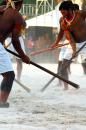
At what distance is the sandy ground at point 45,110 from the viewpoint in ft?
20.8

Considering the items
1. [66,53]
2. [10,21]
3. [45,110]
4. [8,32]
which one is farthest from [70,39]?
[45,110]

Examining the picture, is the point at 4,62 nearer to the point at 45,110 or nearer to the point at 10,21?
the point at 10,21

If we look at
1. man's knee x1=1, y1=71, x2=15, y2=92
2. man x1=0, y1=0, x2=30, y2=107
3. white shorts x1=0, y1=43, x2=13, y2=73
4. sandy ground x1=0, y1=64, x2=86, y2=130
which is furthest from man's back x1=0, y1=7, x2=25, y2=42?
sandy ground x1=0, y1=64, x2=86, y2=130

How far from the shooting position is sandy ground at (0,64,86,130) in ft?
20.8

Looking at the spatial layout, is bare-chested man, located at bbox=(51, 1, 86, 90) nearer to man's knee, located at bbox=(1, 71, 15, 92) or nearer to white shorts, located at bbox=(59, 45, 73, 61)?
white shorts, located at bbox=(59, 45, 73, 61)

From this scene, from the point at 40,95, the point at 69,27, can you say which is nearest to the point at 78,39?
the point at 69,27

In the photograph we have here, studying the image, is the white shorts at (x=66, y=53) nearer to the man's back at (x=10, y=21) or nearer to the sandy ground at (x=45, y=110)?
the sandy ground at (x=45, y=110)

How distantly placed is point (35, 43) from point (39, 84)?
12621 mm

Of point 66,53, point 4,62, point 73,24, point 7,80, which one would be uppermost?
point 4,62

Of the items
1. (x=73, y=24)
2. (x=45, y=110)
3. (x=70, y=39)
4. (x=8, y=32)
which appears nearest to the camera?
(x=45, y=110)

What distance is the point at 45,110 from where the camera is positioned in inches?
300

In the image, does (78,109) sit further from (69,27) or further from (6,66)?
(69,27)

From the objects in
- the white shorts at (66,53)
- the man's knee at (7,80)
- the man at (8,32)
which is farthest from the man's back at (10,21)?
the white shorts at (66,53)

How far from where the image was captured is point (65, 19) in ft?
34.3
